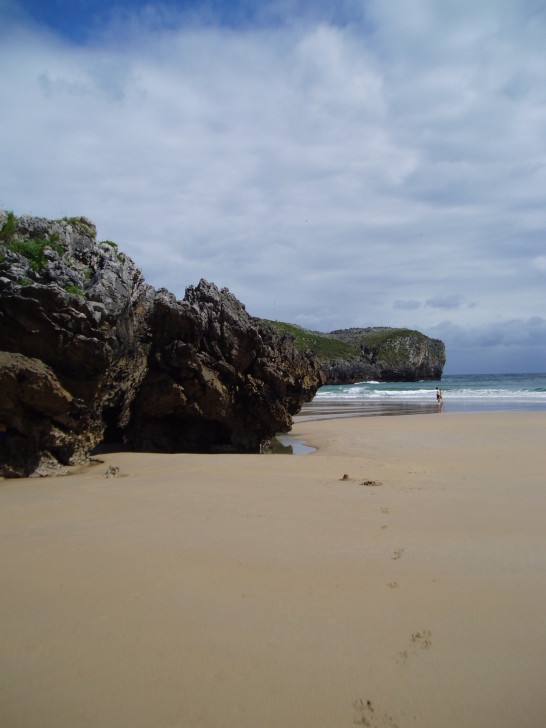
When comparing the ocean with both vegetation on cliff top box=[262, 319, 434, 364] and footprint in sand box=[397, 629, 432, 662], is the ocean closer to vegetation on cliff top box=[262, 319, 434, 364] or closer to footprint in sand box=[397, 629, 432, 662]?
footprint in sand box=[397, 629, 432, 662]

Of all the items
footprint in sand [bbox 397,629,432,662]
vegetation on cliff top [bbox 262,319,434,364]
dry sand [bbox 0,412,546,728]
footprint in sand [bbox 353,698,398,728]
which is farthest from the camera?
vegetation on cliff top [bbox 262,319,434,364]

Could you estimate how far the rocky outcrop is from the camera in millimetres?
87188

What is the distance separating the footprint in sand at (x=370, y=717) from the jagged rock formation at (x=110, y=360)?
313 inches

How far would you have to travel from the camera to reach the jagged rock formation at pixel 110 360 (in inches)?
360

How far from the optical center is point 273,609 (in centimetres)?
382

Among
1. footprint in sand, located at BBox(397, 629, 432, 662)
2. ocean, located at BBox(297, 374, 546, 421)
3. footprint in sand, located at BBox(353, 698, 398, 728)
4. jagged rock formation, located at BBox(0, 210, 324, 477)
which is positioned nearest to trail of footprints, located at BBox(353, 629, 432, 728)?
footprint in sand, located at BBox(353, 698, 398, 728)

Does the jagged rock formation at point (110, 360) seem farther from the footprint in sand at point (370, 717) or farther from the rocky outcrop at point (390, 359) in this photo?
the rocky outcrop at point (390, 359)

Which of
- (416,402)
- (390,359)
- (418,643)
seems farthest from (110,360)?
(390,359)

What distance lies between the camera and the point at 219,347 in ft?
47.3

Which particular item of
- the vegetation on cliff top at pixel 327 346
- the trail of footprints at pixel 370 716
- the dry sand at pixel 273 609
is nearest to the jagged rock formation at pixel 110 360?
the dry sand at pixel 273 609

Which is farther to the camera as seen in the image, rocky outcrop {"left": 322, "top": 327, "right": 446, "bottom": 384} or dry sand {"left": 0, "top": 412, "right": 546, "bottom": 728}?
rocky outcrop {"left": 322, "top": 327, "right": 446, "bottom": 384}

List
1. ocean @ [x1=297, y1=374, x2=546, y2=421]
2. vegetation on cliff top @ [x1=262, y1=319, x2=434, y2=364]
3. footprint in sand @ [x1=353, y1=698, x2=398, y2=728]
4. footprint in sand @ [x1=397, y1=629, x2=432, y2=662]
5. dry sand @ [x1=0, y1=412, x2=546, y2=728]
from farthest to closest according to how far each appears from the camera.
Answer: vegetation on cliff top @ [x1=262, y1=319, x2=434, y2=364] → ocean @ [x1=297, y1=374, x2=546, y2=421] → footprint in sand @ [x1=397, y1=629, x2=432, y2=662] → dry sand @ [x1=0, y1=412, x2=546, y2=728] → footprint in sand @ [x1=353, y1=698, x2=398, y2=728]

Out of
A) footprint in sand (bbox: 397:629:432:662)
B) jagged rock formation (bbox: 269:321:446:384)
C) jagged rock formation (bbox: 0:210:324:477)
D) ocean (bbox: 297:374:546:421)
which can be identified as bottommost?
footprint in sand (bbox: 397:629:432:662)

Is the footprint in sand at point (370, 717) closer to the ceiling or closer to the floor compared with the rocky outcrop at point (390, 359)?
closer to the floor
